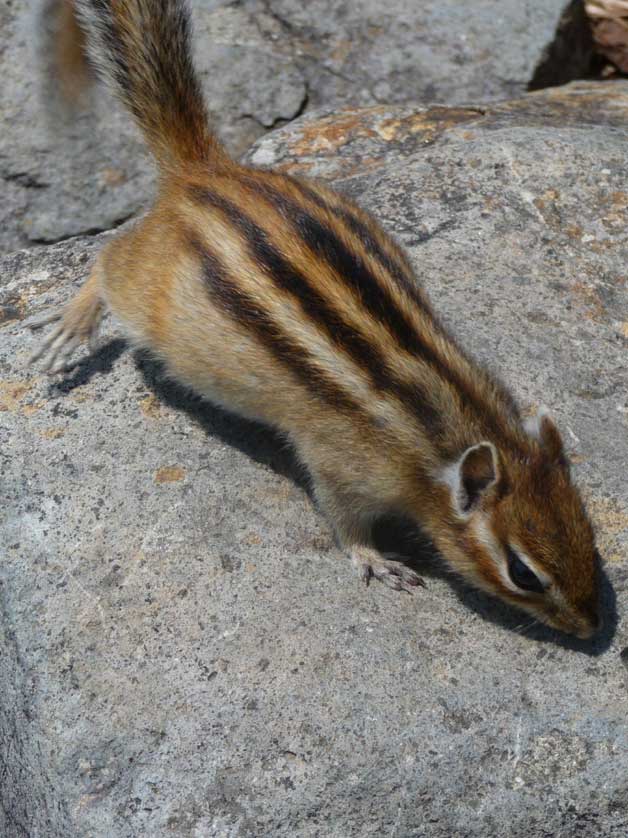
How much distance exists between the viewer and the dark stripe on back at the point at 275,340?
3.44 m

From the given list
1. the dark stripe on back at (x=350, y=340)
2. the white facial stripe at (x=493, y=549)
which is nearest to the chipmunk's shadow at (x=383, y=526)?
the white facial stripe at (x=493, y=549)

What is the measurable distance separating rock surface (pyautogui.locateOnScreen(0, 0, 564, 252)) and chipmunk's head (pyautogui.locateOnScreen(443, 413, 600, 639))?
10.8ft

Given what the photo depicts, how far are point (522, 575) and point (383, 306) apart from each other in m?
0.91

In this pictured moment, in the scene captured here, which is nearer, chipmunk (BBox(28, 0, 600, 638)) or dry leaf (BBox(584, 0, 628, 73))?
chipmunk (BBox(28, 0, 600, 638))

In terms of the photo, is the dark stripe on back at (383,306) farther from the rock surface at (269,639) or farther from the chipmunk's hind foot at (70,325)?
the chipmunk's hind foot at (70,325)

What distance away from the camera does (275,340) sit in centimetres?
347

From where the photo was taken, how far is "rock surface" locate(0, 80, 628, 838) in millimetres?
3055

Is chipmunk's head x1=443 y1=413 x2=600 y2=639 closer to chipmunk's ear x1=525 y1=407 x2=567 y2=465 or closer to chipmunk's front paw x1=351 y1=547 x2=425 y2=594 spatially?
chipmunk's ear x1=525 y1=407 x2=567 y2=465

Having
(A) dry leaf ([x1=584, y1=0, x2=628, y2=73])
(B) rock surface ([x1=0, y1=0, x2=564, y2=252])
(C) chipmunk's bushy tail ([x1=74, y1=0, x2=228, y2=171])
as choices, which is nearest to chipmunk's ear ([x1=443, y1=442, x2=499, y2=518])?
(C) chipmunk's bushy tail ([x1=74, y1=0, x2=228, y2=171])

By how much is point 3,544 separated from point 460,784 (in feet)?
5.23

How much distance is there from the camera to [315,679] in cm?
A: 321

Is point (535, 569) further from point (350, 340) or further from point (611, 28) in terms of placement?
point (611, 28)

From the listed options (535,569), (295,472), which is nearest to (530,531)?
(535,569)

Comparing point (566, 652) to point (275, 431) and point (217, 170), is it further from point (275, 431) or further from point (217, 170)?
point (217, 170)
